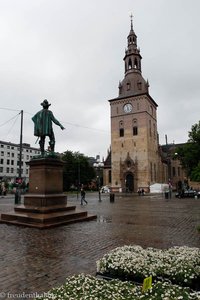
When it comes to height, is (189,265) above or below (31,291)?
above

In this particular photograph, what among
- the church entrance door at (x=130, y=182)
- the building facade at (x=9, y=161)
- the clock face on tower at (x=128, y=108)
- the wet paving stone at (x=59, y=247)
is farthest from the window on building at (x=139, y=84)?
the wet paving stone at (x=59, y=247)

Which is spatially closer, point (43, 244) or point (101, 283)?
point (101, 283)

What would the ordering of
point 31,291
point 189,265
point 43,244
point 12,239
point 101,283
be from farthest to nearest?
point 12,239 < point 43,244 < point 31,291 < point 189,265 < point 101,283

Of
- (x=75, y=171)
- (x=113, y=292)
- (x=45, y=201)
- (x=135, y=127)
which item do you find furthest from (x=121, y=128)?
(x=113, y=292)

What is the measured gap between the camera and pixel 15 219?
11.8m

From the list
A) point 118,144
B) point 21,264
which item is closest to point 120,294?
point 21,264

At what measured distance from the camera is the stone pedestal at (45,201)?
37.5ft

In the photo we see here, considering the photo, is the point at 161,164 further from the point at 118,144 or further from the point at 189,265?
the point at 189,265

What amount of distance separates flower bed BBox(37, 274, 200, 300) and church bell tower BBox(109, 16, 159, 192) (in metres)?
52.7

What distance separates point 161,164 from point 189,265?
64.8m

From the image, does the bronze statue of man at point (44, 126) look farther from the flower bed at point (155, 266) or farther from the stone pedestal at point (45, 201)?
the flower bed at point (155, 266)

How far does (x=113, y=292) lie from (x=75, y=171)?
2827 inches

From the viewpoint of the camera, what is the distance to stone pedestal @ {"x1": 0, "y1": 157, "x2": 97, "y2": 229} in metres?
11.4

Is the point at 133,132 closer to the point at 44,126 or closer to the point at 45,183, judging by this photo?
the point at 44,126
